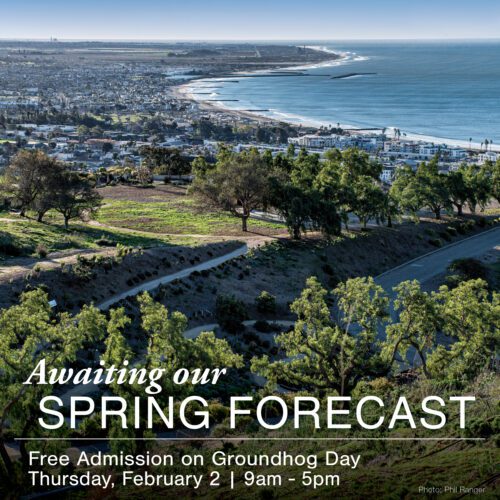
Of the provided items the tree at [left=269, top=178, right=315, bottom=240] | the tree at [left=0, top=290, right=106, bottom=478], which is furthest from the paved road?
the tree at [left=0, top=290, right=106, bottom=478]

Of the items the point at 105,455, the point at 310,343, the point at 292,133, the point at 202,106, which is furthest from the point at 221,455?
the point at 202,106

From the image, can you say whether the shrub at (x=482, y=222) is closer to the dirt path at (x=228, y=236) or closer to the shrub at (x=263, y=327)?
the dirt path at (x=228, y=236)

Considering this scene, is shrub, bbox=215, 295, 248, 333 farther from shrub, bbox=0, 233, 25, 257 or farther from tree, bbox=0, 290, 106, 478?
tree, bbox=0, 290, 106, 478

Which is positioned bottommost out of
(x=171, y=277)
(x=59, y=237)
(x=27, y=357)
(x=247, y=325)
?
(x=247, y=325)

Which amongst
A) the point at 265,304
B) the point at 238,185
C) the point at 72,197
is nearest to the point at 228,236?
the point at 238,185

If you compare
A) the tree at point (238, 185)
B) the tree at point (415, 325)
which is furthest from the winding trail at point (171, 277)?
the tree at point (415, 325)

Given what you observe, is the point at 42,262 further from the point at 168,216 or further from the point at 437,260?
the point at 437,260

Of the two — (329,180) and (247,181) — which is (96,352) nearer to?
(247,181)
